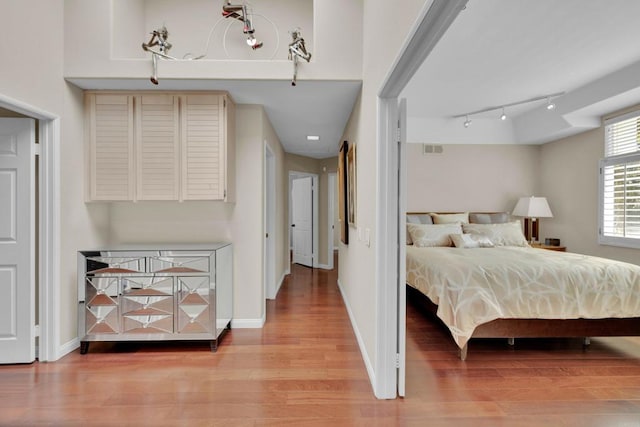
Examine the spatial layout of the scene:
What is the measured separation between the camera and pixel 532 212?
4.59 m

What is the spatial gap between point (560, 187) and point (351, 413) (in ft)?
16.0

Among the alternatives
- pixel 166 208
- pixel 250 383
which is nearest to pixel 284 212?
pixel 166 208

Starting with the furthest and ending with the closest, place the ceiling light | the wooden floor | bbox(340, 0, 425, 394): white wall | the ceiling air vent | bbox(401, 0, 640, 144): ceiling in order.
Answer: the ceiling air vent
the ceiling light
bbox(401, 0, 640, 144): ceiling
the wooden floor
bbox(340, 0, 425, 394): white wall

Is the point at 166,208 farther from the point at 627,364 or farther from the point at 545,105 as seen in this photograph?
the point at 545,105

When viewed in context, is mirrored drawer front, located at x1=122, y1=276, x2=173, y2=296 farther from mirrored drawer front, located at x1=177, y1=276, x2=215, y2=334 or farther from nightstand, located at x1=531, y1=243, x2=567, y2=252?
nightstand, located at x1=531, y1=243, x2=567, y2=252

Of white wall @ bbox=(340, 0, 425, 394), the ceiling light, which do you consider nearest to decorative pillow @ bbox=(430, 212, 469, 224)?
the ceiling light

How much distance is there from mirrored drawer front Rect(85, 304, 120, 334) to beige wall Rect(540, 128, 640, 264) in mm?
5644

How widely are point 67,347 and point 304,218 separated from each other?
441 centimetres

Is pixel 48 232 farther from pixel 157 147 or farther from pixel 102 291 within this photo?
pixel 157 147

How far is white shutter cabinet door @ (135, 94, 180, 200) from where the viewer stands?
8.96 feet

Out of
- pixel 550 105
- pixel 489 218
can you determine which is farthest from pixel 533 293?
pixel 550 105

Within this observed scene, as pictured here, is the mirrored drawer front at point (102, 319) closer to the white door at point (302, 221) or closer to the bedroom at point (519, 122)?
the bedroom at point (519, 122)

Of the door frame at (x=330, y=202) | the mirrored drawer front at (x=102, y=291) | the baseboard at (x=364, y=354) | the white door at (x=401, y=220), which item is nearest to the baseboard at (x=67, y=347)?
the mirrored drawer front at (x=102, y=291)

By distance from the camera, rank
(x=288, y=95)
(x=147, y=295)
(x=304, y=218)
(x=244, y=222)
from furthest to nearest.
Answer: (x=304, y=218), (x=244, y=222), (x=288, y=95), (x=147, y=295)
